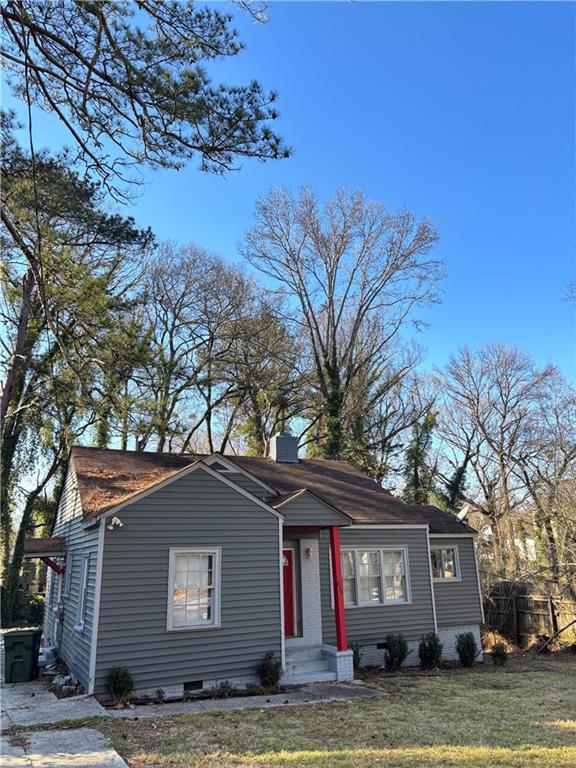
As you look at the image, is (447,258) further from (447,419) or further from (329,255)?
(447,419)

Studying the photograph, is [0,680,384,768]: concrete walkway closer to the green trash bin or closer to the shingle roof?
the green trash bin

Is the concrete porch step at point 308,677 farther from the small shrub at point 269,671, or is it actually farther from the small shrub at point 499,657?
the small shrub at point 499,657

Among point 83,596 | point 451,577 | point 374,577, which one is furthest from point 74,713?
point 451,577

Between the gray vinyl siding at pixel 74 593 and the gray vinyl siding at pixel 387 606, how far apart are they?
206 inches

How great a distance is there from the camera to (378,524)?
1298 cm

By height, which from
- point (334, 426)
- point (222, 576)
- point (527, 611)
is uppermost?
point (334, 426)

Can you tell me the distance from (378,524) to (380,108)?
965 centimetres

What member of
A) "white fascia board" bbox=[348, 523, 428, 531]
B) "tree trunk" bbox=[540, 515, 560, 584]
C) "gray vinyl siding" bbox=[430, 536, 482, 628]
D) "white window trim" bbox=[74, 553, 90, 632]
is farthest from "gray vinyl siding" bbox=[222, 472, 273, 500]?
"tree trunk" bbox=[540, 515, 560, 584]

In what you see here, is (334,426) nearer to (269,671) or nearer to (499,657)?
(499,657)

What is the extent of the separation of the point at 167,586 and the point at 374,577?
19.6 ft

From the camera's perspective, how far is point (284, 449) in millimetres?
16203

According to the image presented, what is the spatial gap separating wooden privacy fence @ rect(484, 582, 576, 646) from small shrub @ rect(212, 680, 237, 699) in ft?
38.1

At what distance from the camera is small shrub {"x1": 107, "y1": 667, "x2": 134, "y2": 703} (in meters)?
8.07

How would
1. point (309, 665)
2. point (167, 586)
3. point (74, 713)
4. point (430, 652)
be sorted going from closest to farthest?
1. point (74, 713)
2. point (167, 586)
3. point (309, 665)
4. point (430, 652)
